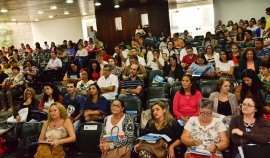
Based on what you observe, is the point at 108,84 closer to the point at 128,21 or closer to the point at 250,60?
the point at 250,60

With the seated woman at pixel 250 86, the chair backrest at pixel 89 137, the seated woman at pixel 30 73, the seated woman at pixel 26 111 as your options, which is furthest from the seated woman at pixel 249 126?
the seated woman at pixel 30 73

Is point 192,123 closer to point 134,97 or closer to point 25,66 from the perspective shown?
point 134,97

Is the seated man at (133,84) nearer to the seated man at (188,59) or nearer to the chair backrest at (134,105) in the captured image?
the chair backrest at (134,105)

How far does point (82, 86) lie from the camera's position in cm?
584

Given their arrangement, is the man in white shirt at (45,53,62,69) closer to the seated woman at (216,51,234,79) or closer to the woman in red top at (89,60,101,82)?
the woman in red top at (89,60,101,82)

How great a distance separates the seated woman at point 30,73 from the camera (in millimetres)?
8477

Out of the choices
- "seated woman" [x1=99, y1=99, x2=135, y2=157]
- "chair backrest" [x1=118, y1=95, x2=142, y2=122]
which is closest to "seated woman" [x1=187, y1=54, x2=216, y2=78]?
"chair backrest" [x1=118, y1=95, x2=142, y2=122]

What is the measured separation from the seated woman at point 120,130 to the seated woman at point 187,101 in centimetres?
86

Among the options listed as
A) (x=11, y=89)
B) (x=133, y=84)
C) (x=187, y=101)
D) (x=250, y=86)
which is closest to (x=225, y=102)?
(x=250, y=86)

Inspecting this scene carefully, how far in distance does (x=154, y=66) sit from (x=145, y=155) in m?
4.41

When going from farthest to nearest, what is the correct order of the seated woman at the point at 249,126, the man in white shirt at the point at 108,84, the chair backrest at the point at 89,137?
the man in white shirt at the point at 108,84
the chair backrest at the point at 89,137
the seated woman at the point at 249,126

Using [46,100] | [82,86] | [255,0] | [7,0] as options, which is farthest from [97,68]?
[255,0]

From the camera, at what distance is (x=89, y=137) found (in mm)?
3842

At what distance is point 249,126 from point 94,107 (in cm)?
223
